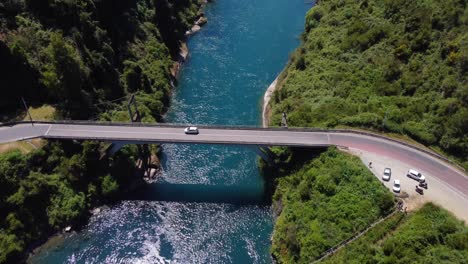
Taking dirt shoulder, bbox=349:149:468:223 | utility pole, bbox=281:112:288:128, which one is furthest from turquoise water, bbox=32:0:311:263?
dirt shoulder, bbox=349:149:468:223

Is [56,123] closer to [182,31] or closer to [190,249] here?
[190,249]

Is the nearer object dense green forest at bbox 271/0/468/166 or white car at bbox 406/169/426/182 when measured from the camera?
white car at bbox 406/169/426/182

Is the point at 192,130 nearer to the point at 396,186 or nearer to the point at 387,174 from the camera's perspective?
the point at 387,174

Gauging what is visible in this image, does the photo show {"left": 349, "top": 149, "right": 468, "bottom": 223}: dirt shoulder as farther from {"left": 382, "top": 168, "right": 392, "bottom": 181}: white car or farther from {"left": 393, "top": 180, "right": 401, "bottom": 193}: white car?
{"left": 393, "top": 180, "right": 401, "bottom": 193}: white car

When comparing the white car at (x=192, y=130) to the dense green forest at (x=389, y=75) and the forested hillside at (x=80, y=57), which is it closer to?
the forested hillside at (x=80, y=57)

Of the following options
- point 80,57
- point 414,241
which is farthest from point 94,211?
point 414,241

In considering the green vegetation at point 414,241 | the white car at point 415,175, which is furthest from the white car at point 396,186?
the green vegetation at point 414,241

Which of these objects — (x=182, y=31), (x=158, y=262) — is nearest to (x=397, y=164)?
(x=158, y=262)
